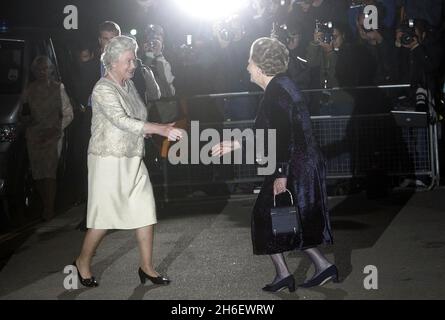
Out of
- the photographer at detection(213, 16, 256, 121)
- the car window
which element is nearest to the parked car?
the car window

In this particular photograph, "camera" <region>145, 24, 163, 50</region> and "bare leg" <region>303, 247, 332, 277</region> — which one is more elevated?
"camera" <region>145, 24, 163, 50</region>

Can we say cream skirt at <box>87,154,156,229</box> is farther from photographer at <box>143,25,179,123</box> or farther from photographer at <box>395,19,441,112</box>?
photographer at <box>395,19,441,112</box>

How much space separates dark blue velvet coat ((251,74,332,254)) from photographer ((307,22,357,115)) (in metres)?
5.07

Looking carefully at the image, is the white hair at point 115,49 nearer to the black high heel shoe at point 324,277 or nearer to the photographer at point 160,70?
the black high heel shoe at point 324,277

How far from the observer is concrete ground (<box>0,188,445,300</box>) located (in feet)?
22.2

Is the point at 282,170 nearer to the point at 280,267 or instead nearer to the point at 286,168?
the point at 286,168

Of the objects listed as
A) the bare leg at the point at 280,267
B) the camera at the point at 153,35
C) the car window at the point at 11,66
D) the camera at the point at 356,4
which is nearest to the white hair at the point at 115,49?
the bare leg at the point at 280,267

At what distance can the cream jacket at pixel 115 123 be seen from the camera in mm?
6734

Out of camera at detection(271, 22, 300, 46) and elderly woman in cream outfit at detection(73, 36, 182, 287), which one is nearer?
elderly woman in cream outfit at detection(73, 36, 182, 287)

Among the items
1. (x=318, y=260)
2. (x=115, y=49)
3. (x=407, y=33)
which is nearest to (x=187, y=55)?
(x=407, y=33)

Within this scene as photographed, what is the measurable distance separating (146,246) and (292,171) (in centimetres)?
135

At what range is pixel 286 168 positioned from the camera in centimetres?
646
